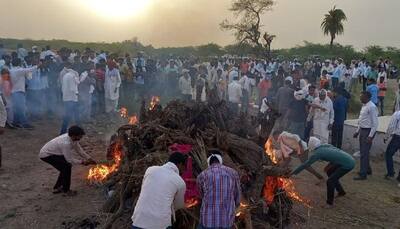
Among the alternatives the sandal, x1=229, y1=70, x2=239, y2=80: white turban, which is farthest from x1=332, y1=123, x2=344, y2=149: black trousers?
the sandal

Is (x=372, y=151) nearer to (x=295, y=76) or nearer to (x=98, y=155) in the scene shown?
(x=295, y=76)

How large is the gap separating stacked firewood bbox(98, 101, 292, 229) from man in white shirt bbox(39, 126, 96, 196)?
0.77 m

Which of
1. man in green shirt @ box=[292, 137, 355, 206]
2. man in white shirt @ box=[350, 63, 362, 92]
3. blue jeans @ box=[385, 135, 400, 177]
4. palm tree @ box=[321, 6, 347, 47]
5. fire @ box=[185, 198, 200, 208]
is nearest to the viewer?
fire @ box=[185, 198, 200, 208]

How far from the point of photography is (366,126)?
1098 centimetres

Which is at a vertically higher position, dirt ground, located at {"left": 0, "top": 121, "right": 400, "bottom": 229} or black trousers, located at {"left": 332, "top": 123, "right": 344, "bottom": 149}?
black trousers, located at {"left": 332, "top": 123, "right": 344, "bottom": 149}

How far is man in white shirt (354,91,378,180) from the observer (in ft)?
35.6

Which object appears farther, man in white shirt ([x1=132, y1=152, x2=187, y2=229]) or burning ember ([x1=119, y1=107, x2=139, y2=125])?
burning ember ([x1=119, y1=107, x2=139, y2=125])

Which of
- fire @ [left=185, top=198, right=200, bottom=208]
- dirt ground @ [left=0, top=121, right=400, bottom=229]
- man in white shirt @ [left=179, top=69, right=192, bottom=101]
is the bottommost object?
dirt ground @ [left=0, top=121, right=400, bottom=229]

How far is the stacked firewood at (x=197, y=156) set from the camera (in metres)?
7.02

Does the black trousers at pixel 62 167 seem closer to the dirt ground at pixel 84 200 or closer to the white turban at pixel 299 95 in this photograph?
the dirt ground at pixel 84 200

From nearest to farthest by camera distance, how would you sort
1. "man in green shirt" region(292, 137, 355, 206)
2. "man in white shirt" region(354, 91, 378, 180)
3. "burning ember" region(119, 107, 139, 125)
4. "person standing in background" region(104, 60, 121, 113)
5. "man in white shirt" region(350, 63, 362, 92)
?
"man in green shirt" region(292, 137, 355, 206) < "man in white shirt" region(354, 91, 378, 180) < "burning ember" region(119, 107, 139, 125) < "person standing in background" region(104, 60, 121, 113) < "man in white shirt" region(350, 63, 362, 92)

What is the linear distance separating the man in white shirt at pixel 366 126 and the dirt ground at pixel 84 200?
409mm

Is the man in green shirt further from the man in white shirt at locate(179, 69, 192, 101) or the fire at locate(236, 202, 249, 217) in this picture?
the man in white shirt at locate(179, 69, 192, 101)

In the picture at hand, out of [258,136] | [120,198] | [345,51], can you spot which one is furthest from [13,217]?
[345,51]
